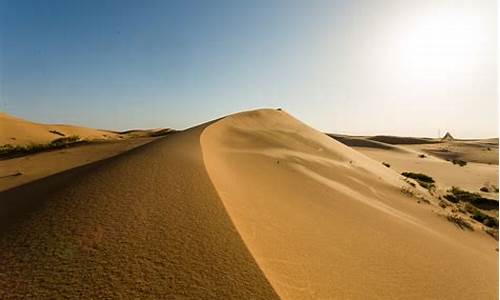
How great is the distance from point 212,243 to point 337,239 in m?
1.90

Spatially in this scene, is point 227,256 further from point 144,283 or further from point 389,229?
point 389,229

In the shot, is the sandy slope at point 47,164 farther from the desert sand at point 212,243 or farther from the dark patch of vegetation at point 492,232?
the dark patch of vegetation at point 492,232

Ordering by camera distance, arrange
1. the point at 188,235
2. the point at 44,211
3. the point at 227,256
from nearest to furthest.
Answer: the point at 227,256, the point at 188,235, the point at 44,211

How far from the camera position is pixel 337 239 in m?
4.02

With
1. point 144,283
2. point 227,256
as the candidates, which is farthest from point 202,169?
point 144,283

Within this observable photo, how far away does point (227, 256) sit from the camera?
2.59 metres

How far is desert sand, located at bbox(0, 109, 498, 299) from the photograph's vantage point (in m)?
2.26

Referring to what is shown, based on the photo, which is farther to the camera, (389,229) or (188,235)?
(389,229)

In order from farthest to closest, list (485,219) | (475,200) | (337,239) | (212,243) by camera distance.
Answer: (475,200), (485,219), (337,239), (212,243)

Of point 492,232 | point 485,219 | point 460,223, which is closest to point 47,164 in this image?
point 460,223

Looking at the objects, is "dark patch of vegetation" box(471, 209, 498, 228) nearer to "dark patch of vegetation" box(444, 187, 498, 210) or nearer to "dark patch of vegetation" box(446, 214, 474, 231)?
"dark patch of vegetation" box(446, 214, 474, 231)

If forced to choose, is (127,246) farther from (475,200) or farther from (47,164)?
(475,200)

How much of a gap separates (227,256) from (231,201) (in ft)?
4.49

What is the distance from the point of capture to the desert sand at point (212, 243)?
2258 mm
